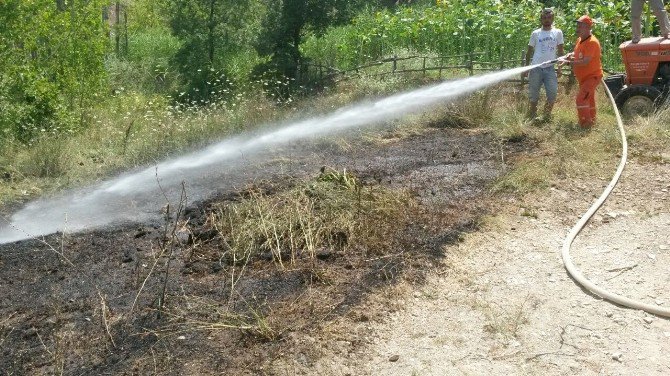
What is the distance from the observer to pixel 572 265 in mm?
5457

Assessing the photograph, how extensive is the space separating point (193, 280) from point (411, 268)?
1.70 m

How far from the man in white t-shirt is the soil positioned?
2719 mm

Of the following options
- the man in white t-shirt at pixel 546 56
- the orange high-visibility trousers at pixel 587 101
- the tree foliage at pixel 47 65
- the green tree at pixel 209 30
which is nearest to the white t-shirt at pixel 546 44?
the man in white t-shirt at pixel 546 56

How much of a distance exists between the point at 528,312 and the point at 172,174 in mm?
4965

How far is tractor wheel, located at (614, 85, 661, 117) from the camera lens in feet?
30.5

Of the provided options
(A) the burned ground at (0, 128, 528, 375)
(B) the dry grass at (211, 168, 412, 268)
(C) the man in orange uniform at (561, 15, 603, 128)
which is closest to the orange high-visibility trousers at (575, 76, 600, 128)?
(C) the man in orange uniform at (561, 15, 603, 128)

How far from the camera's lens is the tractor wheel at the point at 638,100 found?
929cm

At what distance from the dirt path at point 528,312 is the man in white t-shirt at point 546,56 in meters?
3.23

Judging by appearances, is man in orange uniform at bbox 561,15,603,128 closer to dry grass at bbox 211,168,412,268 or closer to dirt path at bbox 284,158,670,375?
dirt path at bbox 284,158,670,375

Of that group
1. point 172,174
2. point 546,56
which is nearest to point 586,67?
point 546,56

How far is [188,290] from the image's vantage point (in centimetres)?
520

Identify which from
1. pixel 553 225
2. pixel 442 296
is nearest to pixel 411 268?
pixel 442 296

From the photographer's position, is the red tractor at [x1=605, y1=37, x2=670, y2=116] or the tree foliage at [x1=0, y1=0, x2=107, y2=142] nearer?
the red tractor at [x1=605, y1=37, x2=670, y2=116]

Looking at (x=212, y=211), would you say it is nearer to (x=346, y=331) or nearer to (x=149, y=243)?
(x=149, y=243)
